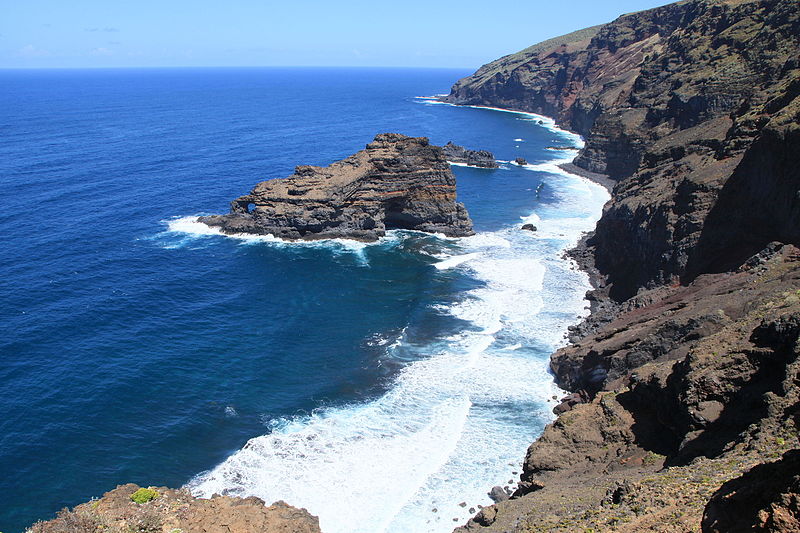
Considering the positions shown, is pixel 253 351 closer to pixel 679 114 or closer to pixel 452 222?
pixel 452 222

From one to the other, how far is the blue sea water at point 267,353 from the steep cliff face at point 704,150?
36.1 feet

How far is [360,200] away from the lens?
85.9 metres

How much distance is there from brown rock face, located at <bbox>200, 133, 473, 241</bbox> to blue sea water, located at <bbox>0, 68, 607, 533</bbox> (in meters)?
3.35

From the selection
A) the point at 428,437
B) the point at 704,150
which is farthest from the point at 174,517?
the point at 704,150

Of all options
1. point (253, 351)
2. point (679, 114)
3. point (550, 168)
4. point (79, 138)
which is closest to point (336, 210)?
point (253, 351)

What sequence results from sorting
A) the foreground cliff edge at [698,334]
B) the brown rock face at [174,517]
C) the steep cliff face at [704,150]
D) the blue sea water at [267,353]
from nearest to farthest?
the foreground cliff edge at [698,334] → the brown rock face at [174,517] → the blue sea water at [267,353] → the steep cliff face at [704,150]

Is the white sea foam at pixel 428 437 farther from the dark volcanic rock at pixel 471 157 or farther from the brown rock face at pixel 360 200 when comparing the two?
the dark volcanic rock at pixel 471 157

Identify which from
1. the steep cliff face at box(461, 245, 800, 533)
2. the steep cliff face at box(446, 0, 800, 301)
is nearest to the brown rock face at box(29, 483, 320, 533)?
the steep cliff face at box(461, 245, 800, 533)

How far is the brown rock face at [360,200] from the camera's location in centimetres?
8525

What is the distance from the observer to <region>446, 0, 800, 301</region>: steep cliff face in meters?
48.4

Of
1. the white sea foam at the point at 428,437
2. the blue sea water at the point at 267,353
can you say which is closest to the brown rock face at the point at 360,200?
the blue sea water at the point at 267,353

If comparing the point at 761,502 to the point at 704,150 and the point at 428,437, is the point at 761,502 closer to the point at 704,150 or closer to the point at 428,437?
the point at 428,437

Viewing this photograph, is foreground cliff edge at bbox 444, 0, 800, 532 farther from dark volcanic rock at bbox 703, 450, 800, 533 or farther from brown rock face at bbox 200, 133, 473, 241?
brown rock face at bbox 200, 133, 473, 241

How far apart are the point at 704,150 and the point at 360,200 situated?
152 ft
